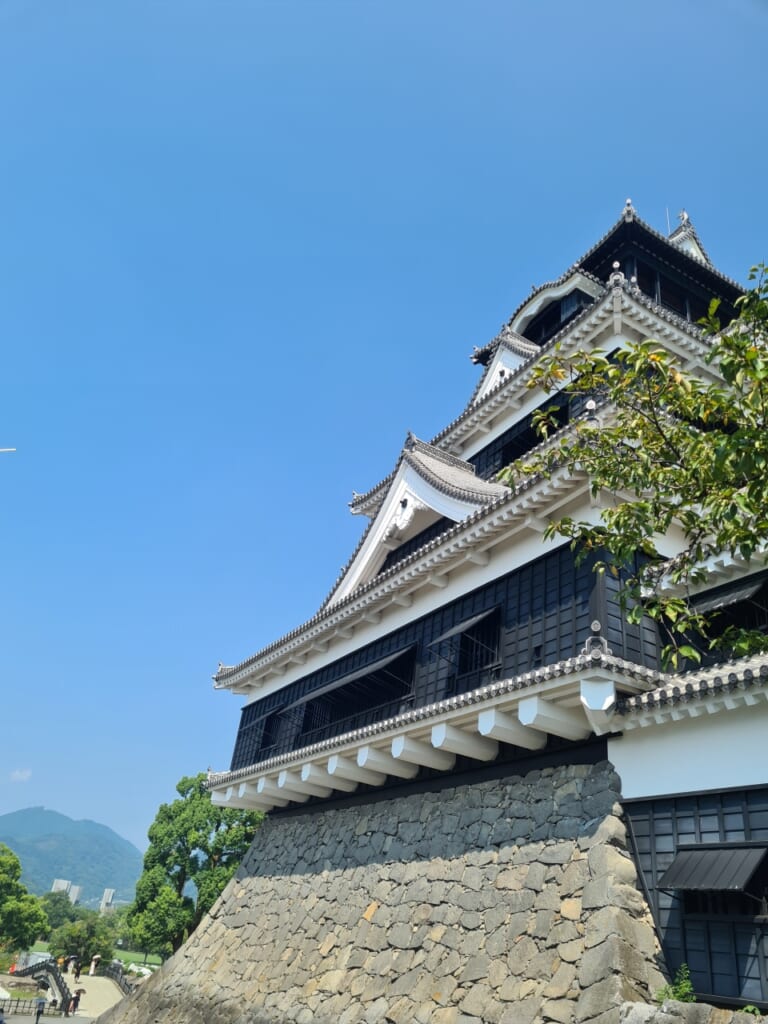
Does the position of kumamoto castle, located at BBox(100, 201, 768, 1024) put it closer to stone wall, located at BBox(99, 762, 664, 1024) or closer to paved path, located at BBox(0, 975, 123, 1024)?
stone wall, located at BBox(99, 762, 664, 1024)

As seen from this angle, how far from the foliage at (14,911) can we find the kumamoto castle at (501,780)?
25494 millimetres

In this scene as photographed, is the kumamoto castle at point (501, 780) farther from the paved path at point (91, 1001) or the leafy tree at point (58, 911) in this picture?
the leafy tree at point (58, 911)

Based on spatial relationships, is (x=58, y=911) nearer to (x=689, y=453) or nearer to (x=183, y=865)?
(x=183, y=865)

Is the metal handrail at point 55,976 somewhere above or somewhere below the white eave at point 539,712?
below

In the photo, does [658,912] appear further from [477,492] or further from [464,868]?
[477,492]

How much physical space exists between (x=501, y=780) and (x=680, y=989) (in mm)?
3521

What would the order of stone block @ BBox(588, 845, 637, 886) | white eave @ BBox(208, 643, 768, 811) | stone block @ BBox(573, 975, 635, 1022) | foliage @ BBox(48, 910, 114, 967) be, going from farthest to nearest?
foliage @ BBox(48, 910, 114, 967) < stone block @ BBox(588, 845, 637, 886) < white eave @ BBox(208, 643, 768, 811) < stone block @ BBox(573, 975, 635, 1022)

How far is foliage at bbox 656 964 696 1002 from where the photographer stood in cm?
691

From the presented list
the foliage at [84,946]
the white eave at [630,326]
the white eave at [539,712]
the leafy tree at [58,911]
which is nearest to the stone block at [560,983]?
the white eave at [539,712]

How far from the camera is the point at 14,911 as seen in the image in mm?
37406

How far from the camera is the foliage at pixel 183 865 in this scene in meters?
26.5

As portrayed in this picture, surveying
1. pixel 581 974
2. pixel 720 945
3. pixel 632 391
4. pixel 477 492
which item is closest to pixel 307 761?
pixel 477 492

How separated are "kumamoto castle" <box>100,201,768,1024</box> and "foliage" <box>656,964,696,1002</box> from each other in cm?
9

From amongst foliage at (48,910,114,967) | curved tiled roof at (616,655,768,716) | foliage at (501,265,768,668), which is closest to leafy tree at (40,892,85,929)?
foliage at (48,910,114,967)
